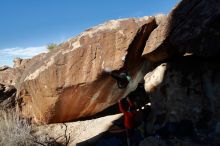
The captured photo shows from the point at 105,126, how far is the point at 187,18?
9.09 ft

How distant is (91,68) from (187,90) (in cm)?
207

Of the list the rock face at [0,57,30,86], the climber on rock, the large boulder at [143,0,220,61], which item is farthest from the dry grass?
the large boulder at [143,0,220,61]

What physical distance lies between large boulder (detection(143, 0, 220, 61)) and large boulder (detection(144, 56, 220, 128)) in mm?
303

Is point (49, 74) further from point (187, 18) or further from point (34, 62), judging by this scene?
point (187, 18)

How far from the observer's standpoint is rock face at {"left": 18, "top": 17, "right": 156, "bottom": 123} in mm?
7145

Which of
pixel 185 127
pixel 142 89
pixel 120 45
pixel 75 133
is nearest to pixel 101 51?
pixel 120 45

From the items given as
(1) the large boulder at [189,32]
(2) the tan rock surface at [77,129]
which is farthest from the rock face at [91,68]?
(1) the large boulder at [189,32]

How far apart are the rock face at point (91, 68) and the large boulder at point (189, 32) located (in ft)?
2.22

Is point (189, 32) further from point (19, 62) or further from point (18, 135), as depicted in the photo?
point (19, 62)

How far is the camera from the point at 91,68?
721 cm

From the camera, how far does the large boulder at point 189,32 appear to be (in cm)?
530

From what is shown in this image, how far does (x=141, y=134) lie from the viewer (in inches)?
243

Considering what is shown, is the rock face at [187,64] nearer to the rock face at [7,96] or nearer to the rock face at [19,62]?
the rock face at [7,96]

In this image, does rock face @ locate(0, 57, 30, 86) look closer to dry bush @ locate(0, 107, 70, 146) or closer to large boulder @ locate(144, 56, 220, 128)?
dry bush @ locate(0, 107, 70, 146)
